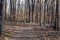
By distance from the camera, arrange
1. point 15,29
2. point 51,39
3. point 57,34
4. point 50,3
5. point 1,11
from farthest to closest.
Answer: point 50,3 → point 15,29 → point 57,34 → point 51,39 → point 1,11

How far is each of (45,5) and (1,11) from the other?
1.38 meters

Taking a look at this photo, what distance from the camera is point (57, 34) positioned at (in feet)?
9.57

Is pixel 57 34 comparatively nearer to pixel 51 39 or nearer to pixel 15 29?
pixel 51 39

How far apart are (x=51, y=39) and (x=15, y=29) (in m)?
0.85

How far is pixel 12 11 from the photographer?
3.57 m

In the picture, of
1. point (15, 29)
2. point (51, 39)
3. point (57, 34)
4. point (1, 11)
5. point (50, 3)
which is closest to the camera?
point (1, 11)

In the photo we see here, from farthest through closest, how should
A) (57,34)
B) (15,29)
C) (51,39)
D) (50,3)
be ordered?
(50,3), (15,29), (57,34), (51,39)

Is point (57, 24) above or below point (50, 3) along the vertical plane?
below

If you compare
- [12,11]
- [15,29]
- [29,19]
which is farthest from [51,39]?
[12,11]

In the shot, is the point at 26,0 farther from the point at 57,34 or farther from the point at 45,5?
the point at 57,34

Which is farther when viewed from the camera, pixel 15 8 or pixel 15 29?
pixel 15 8

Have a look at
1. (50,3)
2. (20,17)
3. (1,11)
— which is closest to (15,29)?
(20,17)

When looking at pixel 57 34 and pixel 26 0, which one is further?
pixel 26 0

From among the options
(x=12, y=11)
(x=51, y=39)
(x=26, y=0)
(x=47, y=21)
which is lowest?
(x=51, y=39)
